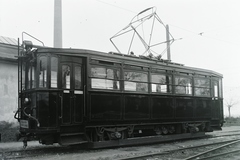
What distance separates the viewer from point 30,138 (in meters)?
8.86

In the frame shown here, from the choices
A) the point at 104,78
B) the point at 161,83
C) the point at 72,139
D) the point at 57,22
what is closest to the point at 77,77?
the point at 104,78

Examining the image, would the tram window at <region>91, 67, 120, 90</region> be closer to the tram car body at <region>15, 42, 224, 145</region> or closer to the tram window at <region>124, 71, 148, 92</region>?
the tram car body at <region>15, 42, 224, 145</region>

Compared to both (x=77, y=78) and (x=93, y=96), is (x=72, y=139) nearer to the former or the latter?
(x=93, y=96)

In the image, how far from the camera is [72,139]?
903 centimetres

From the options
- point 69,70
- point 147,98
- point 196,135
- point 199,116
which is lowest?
point 196,135

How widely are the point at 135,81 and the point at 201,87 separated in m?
4.67

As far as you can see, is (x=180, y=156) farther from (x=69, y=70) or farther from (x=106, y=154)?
(x=69, y=70)

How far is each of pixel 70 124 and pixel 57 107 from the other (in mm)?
713

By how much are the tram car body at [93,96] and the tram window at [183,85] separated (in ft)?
0.15

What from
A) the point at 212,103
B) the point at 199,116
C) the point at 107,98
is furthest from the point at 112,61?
the point at 212,103

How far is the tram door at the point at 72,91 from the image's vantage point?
8891mm

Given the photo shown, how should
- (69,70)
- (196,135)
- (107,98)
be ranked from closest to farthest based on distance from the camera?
1. (69,70)
2. (107,98)
3. (196,135)

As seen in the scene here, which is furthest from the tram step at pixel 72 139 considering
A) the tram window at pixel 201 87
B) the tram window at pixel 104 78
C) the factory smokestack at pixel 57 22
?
the factory smokestack at pixel 57 22

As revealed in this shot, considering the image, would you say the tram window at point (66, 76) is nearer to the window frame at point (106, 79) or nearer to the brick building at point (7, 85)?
the window frame at point (106, 79)
